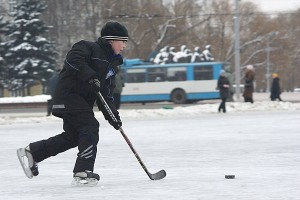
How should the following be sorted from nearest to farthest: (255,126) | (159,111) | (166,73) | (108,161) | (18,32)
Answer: (108,161) < (255,126) < (159,111) < (166,73) < (18,32)

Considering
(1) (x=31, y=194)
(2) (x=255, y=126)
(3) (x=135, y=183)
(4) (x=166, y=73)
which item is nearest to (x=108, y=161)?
(3) (x=135, y=183)

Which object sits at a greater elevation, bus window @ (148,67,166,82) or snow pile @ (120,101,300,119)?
bus window @ (148,67,166,82)

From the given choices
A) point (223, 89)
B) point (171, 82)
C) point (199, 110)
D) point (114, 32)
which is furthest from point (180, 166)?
point (171, 82)

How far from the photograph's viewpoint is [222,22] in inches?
2370

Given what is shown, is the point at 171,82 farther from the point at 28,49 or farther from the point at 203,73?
the point at 28,49

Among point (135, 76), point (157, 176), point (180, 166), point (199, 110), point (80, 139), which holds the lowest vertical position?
point (199, 110)

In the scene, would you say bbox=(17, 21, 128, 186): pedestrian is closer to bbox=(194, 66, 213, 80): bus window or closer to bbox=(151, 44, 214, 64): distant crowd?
bbox=(194, 66, 213, 80): bus window

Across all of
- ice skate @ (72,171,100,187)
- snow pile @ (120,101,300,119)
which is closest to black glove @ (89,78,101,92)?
ice skate @ (72,171,100,187)

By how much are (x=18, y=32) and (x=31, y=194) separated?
129ft

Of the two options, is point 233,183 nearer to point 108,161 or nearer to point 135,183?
point 135,183

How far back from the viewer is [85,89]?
19.8ft

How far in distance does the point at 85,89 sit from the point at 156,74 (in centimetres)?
3132

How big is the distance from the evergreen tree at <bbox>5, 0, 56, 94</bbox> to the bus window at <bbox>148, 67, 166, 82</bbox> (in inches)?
329

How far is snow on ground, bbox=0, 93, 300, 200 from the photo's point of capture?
215 inches
